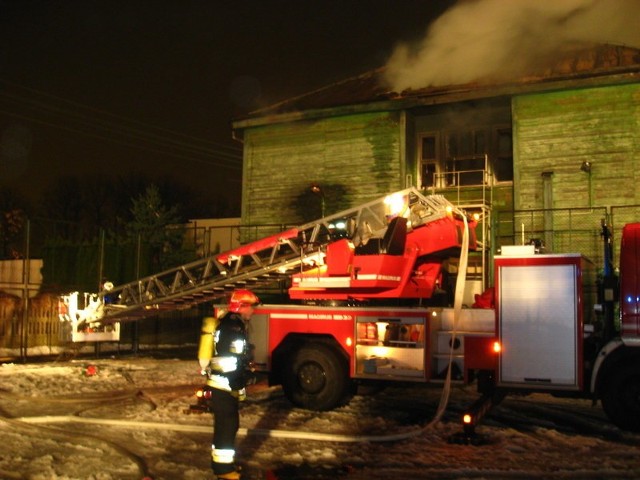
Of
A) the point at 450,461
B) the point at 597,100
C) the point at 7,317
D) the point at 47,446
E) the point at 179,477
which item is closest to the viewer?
the point at 179,477

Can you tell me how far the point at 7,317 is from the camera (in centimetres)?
1803

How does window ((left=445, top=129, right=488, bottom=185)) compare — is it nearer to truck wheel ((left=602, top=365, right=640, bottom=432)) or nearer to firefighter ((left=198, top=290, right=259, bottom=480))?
truck wheel ((left=602, top=365, right=640, bottom=432))

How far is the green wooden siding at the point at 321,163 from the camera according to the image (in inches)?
742

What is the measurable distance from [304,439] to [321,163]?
41.4 feet

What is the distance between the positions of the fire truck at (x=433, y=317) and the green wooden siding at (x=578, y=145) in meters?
6.62

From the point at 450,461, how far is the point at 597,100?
1233 centimetres

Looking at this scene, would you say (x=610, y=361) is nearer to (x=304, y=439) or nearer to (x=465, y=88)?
(x=304, y=439)

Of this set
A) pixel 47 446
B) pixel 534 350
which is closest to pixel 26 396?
pixel 47 446

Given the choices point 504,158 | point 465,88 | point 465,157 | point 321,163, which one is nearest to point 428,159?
point 465,157

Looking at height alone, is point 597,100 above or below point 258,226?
above

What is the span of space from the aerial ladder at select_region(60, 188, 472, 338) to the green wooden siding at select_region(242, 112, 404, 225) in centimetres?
619

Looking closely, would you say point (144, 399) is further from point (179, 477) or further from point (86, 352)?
point (86, 352)

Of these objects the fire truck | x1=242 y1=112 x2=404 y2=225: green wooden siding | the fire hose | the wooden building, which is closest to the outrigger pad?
the fire truck

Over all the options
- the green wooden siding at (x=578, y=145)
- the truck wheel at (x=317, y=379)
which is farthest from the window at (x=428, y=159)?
the truck wheel at (x=317, y=379)
